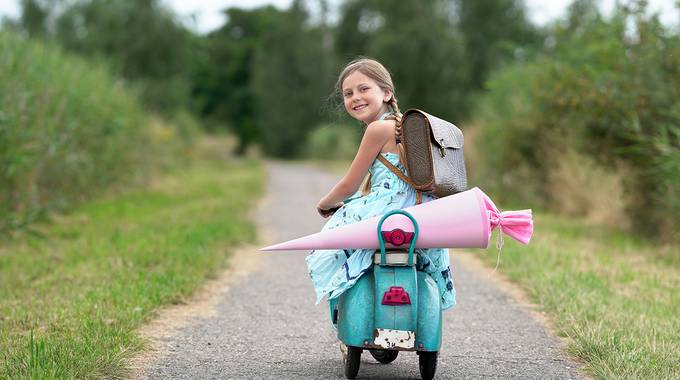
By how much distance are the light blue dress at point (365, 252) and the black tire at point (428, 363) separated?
0.43 m

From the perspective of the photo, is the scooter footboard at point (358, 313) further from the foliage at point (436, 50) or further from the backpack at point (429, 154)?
the foliage at point (436, 50)

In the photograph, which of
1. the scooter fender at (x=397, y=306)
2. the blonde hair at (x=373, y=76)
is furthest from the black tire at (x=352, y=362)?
the blonde hair at (x=373, y=76)

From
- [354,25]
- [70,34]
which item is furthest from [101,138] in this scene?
[70,34]

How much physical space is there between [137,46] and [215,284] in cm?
2687

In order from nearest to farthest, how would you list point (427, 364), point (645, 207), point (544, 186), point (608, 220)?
point (427, 364), point (645, 207), point (608, 220), point (544, 186)

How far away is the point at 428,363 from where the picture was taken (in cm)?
462

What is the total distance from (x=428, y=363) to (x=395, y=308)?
39cm

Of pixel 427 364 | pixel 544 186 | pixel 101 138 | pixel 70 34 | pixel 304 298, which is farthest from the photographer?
pixel 70 34

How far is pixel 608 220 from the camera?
542 inches

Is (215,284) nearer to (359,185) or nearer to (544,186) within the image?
(359,185)

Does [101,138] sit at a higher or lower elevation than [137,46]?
lower

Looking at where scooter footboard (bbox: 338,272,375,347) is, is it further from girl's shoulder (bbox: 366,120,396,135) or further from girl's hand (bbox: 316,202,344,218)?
girl's shoulder (bbox: 366,120,396,135)

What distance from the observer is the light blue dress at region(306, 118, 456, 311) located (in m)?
4.62

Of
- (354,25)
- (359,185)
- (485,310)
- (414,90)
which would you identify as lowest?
(485,310)
